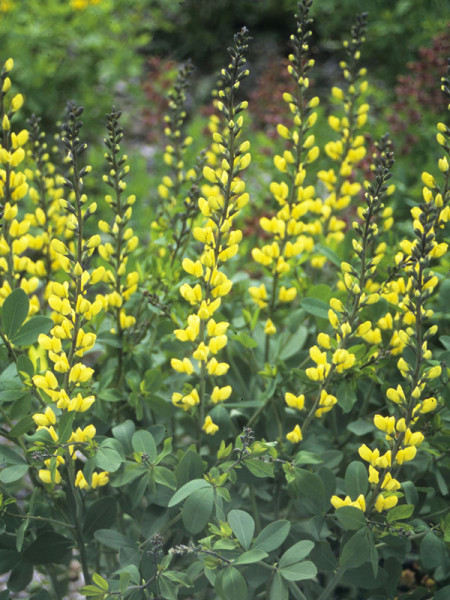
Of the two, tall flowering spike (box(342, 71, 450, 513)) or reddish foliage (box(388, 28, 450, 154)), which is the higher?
reddish foliage (box(388, 28, 450, 154))

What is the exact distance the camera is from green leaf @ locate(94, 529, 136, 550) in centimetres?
166

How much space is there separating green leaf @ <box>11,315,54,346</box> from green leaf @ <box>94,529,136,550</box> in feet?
1.61

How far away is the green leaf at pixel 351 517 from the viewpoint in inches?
57.3

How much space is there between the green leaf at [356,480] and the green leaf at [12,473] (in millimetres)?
731

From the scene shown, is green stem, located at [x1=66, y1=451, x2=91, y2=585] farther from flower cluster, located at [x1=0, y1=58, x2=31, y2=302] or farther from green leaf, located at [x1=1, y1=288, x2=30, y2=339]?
flower cluster, located at [x1=0, y1=58, x2=31, y2=302]

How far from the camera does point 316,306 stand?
1.79 meters

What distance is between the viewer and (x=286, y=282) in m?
2.02

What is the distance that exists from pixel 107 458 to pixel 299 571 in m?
0.48

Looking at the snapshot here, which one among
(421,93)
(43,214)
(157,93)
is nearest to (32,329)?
(43,214)

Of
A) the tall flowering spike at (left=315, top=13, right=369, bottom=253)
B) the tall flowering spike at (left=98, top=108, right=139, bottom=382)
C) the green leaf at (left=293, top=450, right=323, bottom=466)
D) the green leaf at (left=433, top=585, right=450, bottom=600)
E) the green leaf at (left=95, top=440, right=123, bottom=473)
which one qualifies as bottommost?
the green leaf at (left=433, top=585, right=450, bottom=600)

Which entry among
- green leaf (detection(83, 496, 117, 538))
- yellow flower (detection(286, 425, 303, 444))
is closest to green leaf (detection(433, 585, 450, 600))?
yellow flower (detection(286, 425, 303, 444))

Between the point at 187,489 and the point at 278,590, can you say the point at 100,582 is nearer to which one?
the point at 187,489

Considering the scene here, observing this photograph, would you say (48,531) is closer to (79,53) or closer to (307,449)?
(307,449)

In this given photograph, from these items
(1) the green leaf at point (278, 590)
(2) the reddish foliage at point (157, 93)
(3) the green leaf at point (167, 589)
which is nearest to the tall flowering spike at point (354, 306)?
(1) the green leaf at point (278, 590)
